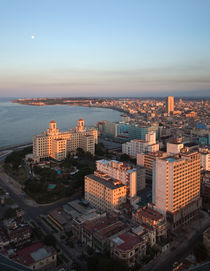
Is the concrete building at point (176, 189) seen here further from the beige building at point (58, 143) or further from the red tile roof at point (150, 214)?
the beige building at point (58, 143)

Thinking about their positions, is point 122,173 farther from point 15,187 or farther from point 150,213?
point 15,187

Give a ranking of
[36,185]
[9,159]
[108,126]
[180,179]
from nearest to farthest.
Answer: [180,179], [36,185], [9,159], [108,126]

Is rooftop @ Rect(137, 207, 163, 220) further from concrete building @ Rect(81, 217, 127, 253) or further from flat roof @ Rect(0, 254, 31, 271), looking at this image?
flat roof @ Rect(0, 254, 31, 271)

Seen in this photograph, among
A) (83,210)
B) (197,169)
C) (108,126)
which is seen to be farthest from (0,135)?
(197,169)

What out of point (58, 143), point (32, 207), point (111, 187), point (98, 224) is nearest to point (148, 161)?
point (111, 187)

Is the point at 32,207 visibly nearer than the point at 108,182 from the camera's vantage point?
No

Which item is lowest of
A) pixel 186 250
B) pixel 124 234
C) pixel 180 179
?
pixel 186 250

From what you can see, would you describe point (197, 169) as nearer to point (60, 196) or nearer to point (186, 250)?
point (186, 250)
